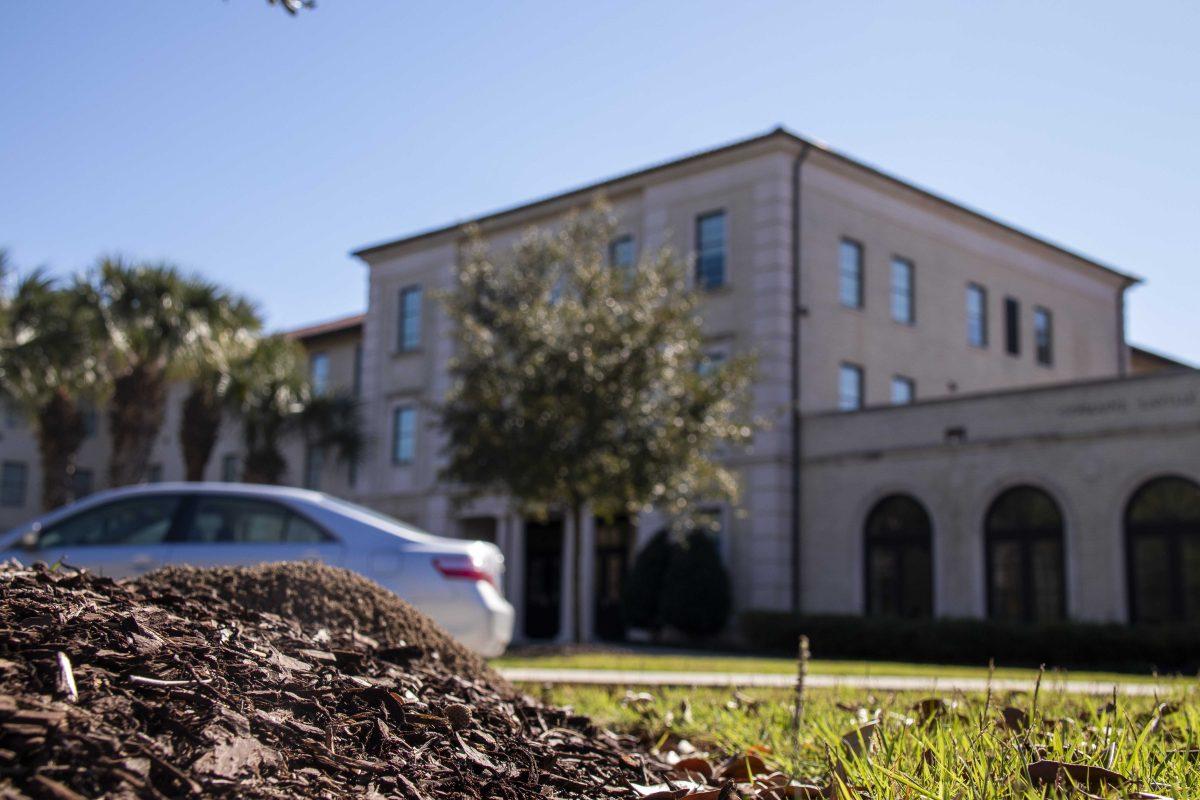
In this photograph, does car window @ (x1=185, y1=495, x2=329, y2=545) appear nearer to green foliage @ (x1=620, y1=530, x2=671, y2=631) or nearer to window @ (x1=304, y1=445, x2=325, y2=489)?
green foliage @ (x1=620, y1=530, x2=671, y2=631)

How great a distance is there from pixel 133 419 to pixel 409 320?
30.1 ft

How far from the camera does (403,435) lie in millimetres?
34531

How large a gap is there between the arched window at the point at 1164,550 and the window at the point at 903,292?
8.59 metres

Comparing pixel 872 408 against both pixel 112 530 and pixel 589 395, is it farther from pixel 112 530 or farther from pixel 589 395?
pixel 112 530

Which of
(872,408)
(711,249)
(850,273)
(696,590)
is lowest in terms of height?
(696,590)

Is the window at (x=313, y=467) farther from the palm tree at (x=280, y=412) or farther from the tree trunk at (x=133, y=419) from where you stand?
the tree trunk at (x=133, y=419)

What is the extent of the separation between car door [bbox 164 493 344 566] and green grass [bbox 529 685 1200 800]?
151 inches

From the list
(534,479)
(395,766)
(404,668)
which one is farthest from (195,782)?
(534,479)

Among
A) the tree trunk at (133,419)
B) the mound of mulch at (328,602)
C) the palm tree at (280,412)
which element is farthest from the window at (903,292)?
the mound of mulch at (328,602)

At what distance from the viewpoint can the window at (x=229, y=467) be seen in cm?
4012

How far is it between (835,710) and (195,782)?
A: 349cm

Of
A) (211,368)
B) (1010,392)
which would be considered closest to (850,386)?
(1010,392)

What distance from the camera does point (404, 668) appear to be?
16.3 feet

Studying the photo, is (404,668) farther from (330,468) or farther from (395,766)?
(330,468)
